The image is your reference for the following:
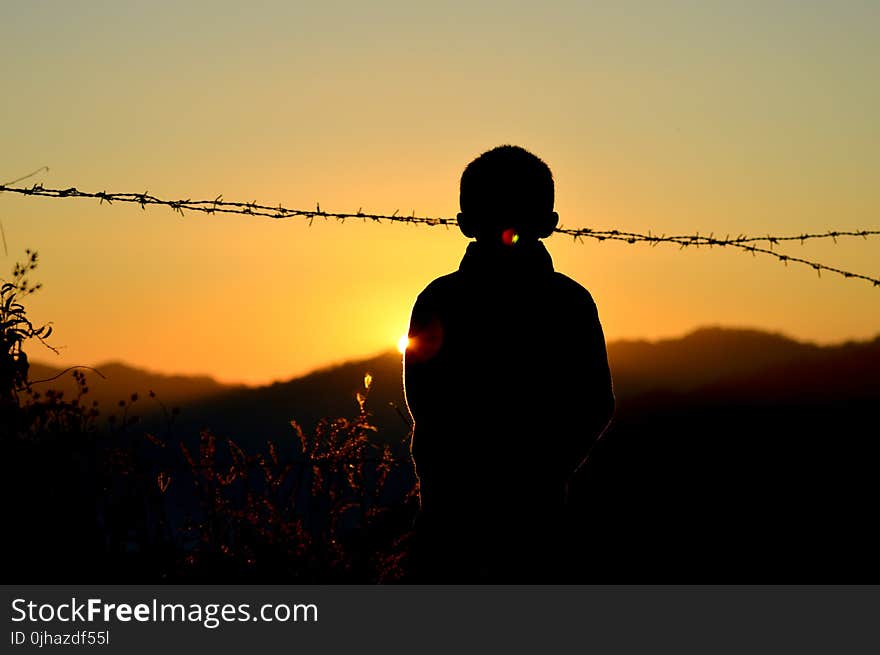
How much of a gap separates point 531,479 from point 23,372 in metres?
3.41

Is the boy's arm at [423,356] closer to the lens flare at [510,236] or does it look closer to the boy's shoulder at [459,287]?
the boy's shoulder at [459,287]

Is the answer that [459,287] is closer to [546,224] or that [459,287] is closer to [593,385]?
[546,224]

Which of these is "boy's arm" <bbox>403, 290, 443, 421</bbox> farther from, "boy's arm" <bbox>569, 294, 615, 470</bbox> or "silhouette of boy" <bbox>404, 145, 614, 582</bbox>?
"boy's arm" <bbox>569, 294, 615, 470</bbox>

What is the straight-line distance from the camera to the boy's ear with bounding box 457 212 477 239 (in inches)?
143

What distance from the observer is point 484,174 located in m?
3.59

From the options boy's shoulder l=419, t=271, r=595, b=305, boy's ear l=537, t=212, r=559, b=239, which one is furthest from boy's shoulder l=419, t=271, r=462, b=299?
boy's ear l=537, t=212, r=559, b=239

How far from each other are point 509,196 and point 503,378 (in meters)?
0.53

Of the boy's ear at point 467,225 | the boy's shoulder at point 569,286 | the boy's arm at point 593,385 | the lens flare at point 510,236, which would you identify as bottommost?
the boy's arm at point 593,385

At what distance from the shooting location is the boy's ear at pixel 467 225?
364 cm

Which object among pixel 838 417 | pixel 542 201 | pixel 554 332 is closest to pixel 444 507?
pixel 554 332

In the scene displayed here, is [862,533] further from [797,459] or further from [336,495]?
[336,495]

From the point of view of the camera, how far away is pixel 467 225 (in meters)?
3.65

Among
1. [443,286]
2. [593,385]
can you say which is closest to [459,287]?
[443,286]

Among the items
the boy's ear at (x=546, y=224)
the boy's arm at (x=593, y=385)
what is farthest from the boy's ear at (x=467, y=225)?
the boy's arm at (x=593, y=385)
